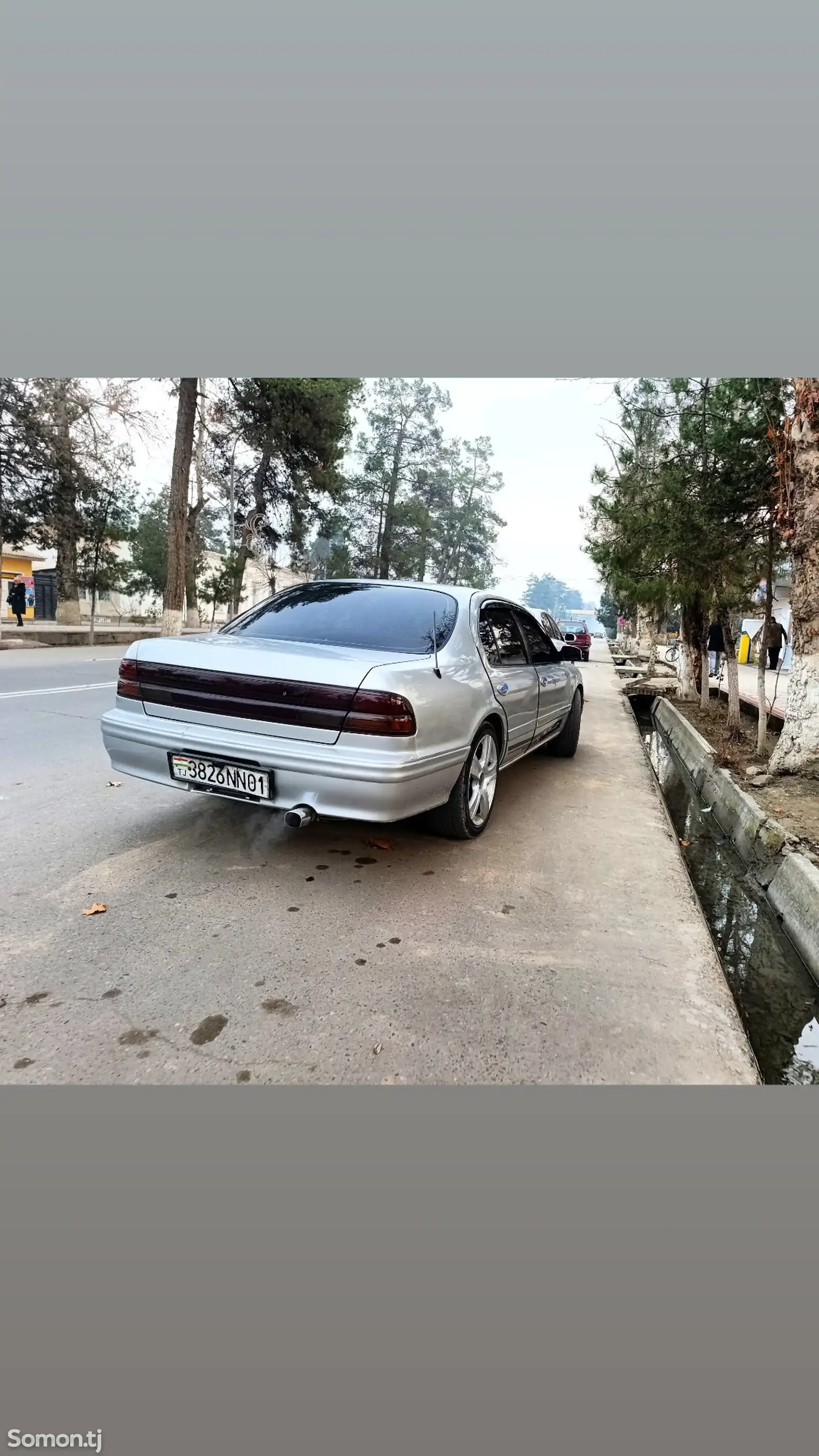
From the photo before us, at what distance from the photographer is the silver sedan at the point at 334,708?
3145 mm

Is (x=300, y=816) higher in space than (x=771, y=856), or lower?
higher

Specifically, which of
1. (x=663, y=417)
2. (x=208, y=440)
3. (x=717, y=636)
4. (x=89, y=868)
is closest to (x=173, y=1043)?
(x=89, y=868)

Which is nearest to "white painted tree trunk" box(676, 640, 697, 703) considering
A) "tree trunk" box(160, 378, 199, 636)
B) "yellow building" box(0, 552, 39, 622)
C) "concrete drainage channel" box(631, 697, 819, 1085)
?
"concrete drainage channel" box(631, 697, 819, 1085)

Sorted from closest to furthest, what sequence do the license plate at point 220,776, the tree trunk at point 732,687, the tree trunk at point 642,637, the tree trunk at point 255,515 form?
the license plate at point 220,776, the tree trunk at point 732,687, the tree trunk at point 255,515, the tree trunk at point 642,637

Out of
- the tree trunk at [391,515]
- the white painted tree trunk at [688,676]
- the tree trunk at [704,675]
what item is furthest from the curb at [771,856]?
the tree trunk at [391,515]

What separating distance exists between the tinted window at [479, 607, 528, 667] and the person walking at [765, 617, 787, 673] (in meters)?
6.80

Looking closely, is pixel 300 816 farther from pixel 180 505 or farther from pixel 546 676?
pixel 180 505

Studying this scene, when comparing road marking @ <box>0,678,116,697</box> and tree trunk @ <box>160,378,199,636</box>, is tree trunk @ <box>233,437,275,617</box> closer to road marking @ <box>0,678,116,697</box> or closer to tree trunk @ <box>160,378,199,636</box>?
tree trunk @ <box>160,378,199,636</box>

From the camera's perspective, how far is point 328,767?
3.13 meters

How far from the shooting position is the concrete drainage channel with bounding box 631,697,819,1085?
2.86m

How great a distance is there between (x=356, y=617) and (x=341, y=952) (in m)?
1.94

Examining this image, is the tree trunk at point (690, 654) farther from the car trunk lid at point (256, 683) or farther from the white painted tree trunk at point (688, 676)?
the car trunk lid at point (256, 683)

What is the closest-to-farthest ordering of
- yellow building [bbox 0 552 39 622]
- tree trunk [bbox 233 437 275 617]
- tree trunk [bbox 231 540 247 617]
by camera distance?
tree trunk [bbox 233 437 275 617]
tree trunk [bbox 231 540 247 617]
yellow building [bbox 0 552 39 622]

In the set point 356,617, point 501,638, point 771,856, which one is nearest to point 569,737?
point 501,638
